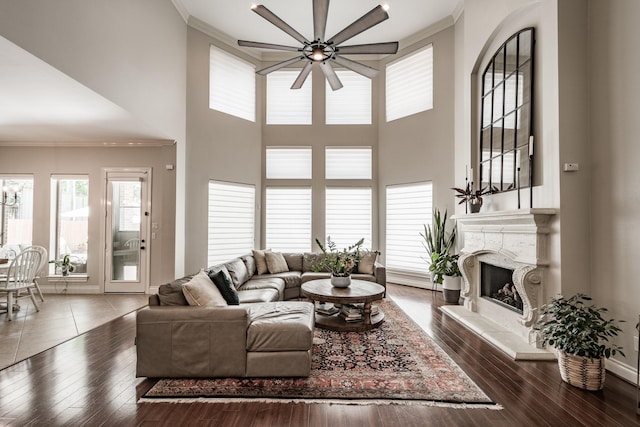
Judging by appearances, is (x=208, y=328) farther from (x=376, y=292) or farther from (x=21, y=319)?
(x=21, y=319)

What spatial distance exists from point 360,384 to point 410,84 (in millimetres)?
6014

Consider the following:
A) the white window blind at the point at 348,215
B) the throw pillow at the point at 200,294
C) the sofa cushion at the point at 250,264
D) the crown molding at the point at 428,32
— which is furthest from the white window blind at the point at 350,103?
the throw pillow at the point at 200,294

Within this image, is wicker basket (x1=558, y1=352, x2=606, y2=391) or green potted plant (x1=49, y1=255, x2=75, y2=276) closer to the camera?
wicker basket (x1=558, y1=352, x2=606, y2=391)

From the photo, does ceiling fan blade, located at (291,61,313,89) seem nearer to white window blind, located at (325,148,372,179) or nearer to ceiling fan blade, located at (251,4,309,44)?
ceiling fan blade, located at (251,4,309,44)

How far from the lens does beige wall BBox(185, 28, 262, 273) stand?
20.4 ft

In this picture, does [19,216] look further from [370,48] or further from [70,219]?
[370,48]

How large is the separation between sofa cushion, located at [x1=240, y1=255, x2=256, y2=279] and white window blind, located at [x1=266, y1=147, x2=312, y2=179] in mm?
2376

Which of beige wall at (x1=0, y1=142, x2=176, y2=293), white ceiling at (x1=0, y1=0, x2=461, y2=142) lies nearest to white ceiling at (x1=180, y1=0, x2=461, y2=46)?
white ceiling at (x1=0, y1=0, x2=461, y2=142)

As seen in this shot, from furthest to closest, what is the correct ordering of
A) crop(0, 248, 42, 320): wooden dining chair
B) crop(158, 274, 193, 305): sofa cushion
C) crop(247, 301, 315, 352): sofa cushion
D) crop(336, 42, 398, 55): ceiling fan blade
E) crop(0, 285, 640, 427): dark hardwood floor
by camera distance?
1. crop(0, 248, 42, 320): wooden dining chair
2. crop(336, 42, 398, 55): ceiling fan blade
3. crop(158, 274, 193, 305): sofa cushion
4. crop(247, 301, 315, 352): sofa cushion
5. crop(0, 285, 640, 427): dark hardwood floor

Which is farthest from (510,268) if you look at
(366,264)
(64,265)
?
(64,265)

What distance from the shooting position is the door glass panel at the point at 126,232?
603 centimetres

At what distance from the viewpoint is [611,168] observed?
2992mm

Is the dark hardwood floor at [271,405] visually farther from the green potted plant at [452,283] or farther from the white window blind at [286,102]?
the white window blind at [286,102]

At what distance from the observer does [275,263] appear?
5.82m
